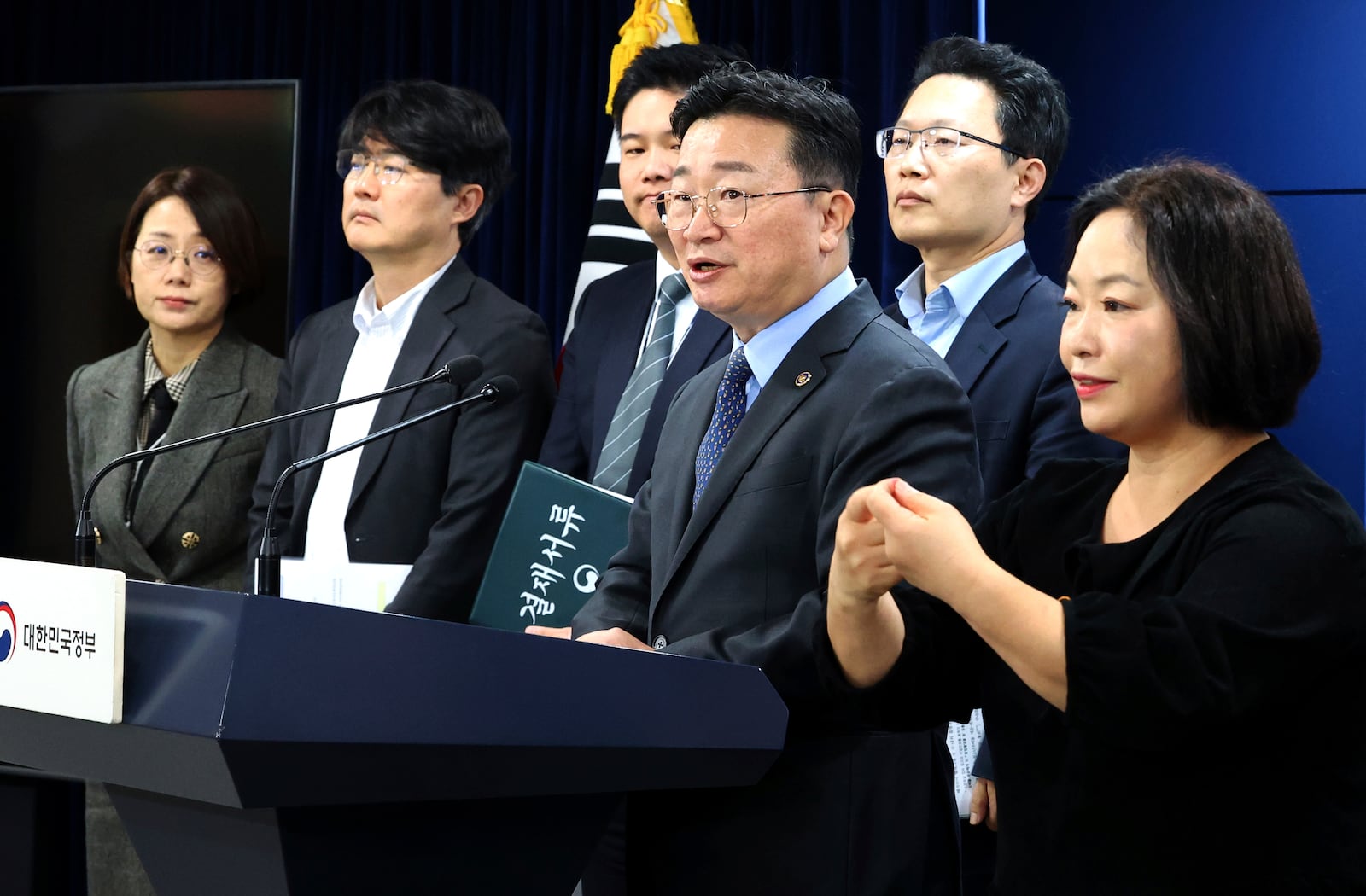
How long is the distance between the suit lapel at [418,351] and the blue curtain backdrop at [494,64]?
1007 millimetres

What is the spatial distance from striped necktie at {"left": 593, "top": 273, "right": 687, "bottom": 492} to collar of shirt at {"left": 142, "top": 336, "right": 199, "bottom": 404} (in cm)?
130

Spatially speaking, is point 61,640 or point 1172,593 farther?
point 1172,593

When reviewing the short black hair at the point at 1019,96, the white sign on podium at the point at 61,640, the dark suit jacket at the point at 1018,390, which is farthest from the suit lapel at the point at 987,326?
the white sign on podium at the point at 61,640

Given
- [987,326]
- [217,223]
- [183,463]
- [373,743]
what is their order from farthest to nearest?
[217,223]
[183,463]
[987,326]
[373,743]

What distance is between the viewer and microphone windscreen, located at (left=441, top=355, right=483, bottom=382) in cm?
206

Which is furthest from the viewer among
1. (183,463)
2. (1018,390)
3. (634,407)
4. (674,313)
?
(183,463)

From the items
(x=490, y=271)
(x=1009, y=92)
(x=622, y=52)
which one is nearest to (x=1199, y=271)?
(x=1009, y=92)

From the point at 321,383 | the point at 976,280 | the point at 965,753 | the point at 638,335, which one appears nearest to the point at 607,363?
the point at 638,335

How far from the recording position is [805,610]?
5.70 feet

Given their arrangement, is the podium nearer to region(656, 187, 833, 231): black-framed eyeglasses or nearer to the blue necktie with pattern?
the blue necktie with pattern

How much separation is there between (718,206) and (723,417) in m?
0.30

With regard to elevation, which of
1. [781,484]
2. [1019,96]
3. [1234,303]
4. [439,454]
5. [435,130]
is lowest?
[439,454]

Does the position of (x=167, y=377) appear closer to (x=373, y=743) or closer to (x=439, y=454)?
(x=439, y=454)

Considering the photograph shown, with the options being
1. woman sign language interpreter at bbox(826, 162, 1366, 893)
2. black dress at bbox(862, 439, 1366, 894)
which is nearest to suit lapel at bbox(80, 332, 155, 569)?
woman sign language interpreter at bbox(826, 162, 1366, 893)
